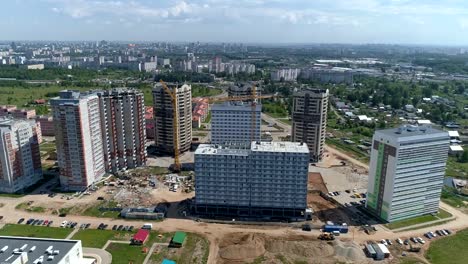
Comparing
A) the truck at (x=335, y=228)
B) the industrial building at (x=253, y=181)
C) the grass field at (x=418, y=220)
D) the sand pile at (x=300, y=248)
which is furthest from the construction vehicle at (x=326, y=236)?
the grass field at (x=418, y=220)

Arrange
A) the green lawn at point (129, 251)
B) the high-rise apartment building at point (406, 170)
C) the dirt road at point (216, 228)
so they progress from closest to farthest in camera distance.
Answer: the green lawn at point (129, 251), the dirt road at point (216, 228), the high-rise apartment building at point (406, 170)

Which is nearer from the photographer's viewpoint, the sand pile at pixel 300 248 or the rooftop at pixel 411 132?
the sand pile at pixel 300 248

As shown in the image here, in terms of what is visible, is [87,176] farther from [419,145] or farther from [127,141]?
[419,145]

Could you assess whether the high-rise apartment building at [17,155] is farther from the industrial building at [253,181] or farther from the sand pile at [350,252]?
the sand pile at [350,252]

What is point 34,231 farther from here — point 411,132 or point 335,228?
point 411,132

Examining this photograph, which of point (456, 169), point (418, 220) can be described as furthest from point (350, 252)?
point (456, 169)

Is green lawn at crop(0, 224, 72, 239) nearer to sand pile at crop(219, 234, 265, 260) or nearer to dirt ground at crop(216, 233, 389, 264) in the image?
sand pile at crop(219, 234, 265, 260)
